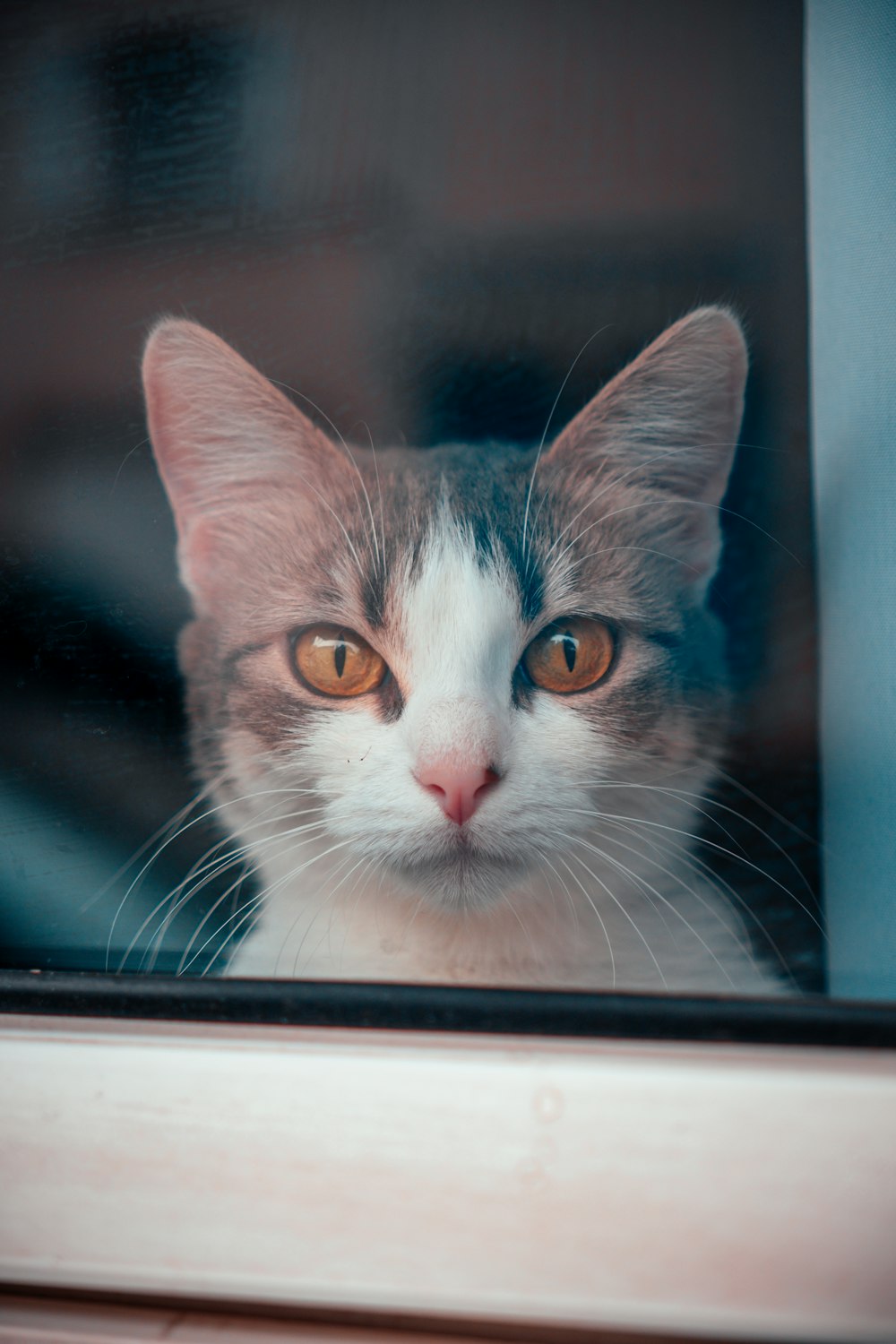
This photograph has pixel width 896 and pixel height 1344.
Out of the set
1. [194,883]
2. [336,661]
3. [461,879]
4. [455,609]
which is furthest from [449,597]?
[194,883]

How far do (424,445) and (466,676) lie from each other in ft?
0.73

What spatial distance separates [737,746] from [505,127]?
568mm

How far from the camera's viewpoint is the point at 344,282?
67 cm

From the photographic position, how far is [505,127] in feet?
2.12

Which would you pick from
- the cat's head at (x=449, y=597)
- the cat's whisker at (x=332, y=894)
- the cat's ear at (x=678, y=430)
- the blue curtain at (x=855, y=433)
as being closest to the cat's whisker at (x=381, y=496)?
the cat's head at (x=449, y=597)

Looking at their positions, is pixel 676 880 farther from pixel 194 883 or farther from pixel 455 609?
pixel 194 883

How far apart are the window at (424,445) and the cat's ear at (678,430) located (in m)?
0.02

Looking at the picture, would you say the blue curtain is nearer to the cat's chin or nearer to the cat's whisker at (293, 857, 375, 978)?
the cat's chin

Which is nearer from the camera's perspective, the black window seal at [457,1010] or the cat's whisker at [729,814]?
the black window seal at [457,1010]

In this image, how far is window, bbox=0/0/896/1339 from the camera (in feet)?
1.63

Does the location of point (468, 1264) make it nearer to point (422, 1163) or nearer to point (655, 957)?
point (422, 1163)

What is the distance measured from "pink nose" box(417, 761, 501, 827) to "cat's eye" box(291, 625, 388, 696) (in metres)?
0.11

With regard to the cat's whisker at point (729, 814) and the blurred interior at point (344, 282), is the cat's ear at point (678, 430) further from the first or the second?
the cat's whisker at point (729, 814)

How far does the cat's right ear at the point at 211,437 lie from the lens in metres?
0.69
